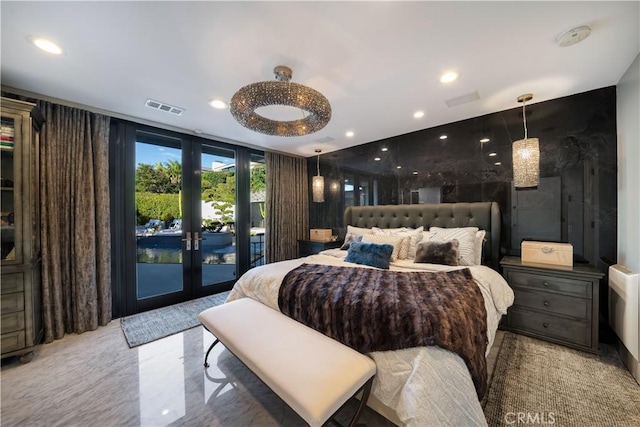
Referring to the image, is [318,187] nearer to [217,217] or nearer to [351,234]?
[351,234]

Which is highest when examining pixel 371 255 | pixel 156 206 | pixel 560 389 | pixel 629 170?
pixel 629 170

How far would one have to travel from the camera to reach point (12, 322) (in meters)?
2.05

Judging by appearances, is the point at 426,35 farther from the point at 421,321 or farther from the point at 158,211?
the point at 158,211

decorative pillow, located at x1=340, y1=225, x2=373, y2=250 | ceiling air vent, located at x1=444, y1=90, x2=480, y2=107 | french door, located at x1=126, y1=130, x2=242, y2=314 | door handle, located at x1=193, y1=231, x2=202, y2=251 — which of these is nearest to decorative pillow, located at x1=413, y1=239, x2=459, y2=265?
decorative pillow, located at x1=340, y1=225, x2=373, y2=250

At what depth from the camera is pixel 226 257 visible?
4.28 meters

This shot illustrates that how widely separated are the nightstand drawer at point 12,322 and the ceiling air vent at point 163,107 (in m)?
2.35

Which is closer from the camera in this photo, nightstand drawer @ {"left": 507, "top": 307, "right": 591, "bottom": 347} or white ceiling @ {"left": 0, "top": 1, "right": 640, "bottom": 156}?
white ceiling @ {"left": 0, "top": 1, "right": 640, "bottom": 156}

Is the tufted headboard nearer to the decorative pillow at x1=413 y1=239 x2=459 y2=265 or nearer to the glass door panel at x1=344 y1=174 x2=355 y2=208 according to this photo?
the glass door panel at x1=344 y1=174 x2=355 y2=208

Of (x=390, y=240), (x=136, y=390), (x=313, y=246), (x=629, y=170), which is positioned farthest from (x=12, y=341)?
(x=629, y=170)

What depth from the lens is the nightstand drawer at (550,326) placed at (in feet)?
7.19

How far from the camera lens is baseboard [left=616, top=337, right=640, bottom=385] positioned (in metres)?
1.82

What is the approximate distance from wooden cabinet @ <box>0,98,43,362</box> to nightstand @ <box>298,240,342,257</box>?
11.3 feet

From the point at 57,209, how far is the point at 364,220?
4038 millimetres

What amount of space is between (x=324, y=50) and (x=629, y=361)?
3.60m
